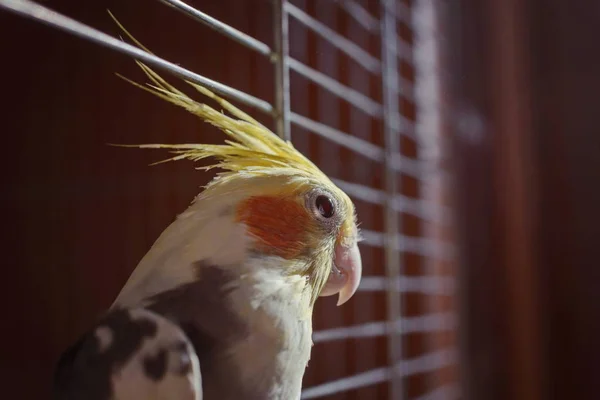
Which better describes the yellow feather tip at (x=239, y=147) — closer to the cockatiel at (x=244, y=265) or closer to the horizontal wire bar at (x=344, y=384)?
the cockatiel at (x=244, y=265)

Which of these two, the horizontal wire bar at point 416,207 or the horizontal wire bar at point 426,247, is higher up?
the horizontal wire bar at point 416,207

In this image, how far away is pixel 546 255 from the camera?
5.96 ft

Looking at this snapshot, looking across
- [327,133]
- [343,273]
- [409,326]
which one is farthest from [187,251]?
[409,326]

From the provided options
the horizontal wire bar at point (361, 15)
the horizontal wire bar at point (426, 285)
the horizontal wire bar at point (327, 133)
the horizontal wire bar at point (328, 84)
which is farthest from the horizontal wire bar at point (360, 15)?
the horizontal wire bar at point (426, 285)

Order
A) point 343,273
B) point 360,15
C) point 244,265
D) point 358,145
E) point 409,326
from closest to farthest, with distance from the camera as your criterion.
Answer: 1. point 244,265
2. point 343,273
3. point 358,145
4. point 360,15
5. point 409,326

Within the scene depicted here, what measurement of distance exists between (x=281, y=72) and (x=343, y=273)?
0.78 feet

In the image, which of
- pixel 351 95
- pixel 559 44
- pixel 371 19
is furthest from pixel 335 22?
pixel 559 44

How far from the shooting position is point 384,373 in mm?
1040

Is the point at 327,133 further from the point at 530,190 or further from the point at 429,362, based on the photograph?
the point at 530,190

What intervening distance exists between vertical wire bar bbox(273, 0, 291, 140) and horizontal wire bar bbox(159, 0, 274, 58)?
0.01 metres

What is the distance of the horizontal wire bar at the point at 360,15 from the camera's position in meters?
1.06

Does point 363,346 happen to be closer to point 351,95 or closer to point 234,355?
point 351,95

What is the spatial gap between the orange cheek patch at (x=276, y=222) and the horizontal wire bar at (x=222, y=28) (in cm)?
16

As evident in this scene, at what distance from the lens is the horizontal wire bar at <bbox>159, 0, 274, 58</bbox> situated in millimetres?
508
